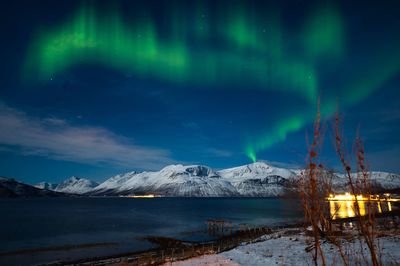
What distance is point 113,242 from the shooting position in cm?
5831

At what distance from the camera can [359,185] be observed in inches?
211

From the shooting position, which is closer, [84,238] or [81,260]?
[81,260]

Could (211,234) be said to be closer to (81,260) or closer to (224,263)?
(81,260)

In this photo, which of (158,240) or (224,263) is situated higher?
(224,263)

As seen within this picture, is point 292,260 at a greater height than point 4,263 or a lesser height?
greater

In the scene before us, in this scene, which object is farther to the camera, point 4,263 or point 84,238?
point 84,238

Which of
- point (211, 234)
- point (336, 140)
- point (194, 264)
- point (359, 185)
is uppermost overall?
point (336, 140)

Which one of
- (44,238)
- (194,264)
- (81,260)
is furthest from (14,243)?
(194,264)

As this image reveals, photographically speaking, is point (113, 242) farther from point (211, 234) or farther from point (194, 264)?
point (194, 264)

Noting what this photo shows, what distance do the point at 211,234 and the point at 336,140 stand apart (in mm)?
71745

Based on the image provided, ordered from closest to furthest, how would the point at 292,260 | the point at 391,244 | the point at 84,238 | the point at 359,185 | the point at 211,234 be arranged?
the point at 359,185 → the point at 292,260 → the point at 391,244 → the point at 84,238 → the point at 211,234

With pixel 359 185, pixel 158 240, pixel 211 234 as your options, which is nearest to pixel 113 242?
pixel 158 240

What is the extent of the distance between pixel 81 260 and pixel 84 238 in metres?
24.8

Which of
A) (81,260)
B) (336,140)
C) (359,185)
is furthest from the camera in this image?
(81,260)
